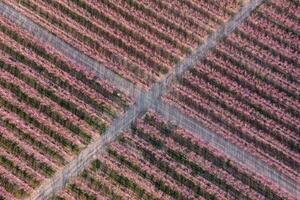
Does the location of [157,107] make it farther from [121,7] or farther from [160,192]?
[121,7]

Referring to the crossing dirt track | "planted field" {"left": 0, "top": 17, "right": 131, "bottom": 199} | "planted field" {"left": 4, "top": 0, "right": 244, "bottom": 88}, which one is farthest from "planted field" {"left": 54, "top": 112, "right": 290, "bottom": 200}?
"planted field" {"left": 4, "top": 0, "right": 244, "bottom": 88}

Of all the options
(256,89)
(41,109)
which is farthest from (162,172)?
(256,89)

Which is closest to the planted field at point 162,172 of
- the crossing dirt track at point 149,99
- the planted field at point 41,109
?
the crossing dirt track at point 149,99

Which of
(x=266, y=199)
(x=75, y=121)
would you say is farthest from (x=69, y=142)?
(x=266, y=199)

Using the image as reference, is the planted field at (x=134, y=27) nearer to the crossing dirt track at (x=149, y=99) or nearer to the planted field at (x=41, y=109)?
the crossing dirt track at (x=149, y=99)

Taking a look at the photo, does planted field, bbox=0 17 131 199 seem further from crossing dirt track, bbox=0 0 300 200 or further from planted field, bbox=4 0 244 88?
planted field, bbox=4 0 244 88
